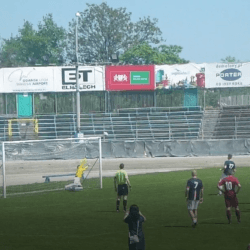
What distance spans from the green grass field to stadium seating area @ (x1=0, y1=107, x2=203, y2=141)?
3219 cm

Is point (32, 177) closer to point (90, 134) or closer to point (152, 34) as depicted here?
point (90, 134)

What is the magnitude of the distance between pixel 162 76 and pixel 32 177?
104 ft

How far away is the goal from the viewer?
3709 cm

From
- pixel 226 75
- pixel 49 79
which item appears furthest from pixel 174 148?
pixel 49 79

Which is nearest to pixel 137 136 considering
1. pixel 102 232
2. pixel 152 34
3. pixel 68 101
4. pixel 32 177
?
pixel 68 101

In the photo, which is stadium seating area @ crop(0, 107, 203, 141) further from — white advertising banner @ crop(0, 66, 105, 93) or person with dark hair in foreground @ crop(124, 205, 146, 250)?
person with dark hair in foreground @ crop(124, 205, 146, 250)

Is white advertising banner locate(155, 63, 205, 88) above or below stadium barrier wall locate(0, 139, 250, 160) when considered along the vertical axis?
above

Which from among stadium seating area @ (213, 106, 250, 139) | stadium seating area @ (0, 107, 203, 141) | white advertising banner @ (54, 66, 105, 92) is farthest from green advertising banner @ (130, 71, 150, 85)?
stadium seating area @ (213, 106, 250, 139)

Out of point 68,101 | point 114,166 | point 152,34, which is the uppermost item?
point 152,34

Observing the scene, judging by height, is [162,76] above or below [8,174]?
above

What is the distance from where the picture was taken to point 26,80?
73500mm

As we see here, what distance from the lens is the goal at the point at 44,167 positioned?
37094mm

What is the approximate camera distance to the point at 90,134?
6812 cm

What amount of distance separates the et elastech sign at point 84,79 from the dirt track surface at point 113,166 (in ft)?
56.5
